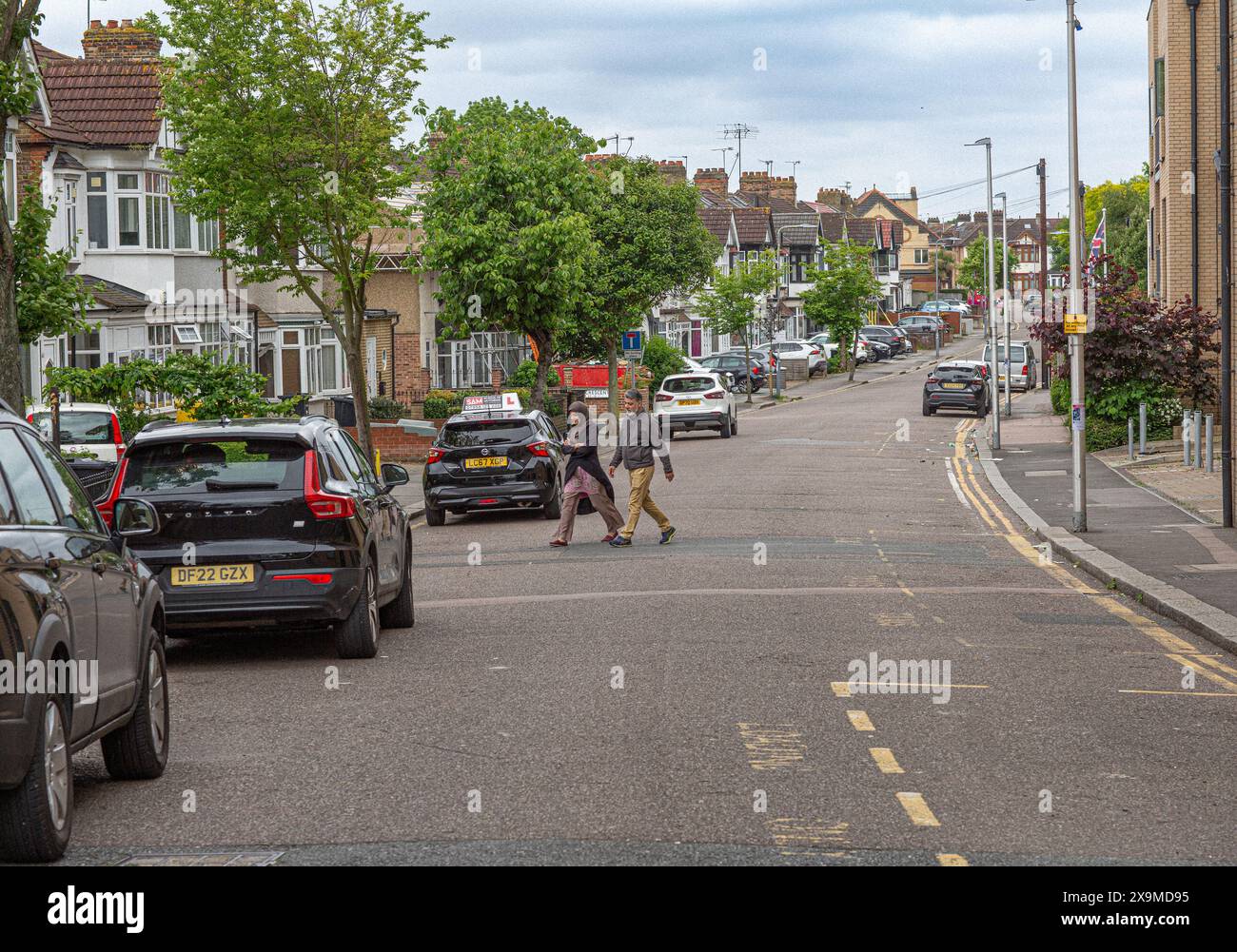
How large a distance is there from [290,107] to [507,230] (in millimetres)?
10467

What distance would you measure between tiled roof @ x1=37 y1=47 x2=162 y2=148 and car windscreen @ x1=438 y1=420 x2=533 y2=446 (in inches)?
604

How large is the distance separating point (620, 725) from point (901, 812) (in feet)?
7.48

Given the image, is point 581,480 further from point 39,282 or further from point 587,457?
point 39,282

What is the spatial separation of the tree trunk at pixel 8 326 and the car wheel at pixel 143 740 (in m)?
9.37

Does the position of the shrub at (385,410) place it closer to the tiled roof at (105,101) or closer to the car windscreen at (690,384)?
the car windscreen at (690,384)

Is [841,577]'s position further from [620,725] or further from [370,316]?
[370,316]

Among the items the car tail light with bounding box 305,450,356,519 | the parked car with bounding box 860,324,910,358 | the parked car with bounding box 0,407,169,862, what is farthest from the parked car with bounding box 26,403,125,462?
the parked car with bounding box 860,324,910,358

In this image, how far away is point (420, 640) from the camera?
1293 centimetres

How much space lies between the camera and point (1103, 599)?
1562 centimetres

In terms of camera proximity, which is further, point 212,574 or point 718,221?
point 718,221

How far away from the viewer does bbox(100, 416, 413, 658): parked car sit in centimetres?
1131

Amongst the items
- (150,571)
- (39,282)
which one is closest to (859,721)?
(150,571)

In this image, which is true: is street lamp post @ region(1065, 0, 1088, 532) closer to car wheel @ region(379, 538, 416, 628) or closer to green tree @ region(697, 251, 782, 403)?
car wheel @ region(379, 538, 416, 628)

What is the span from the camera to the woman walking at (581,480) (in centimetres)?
2020
